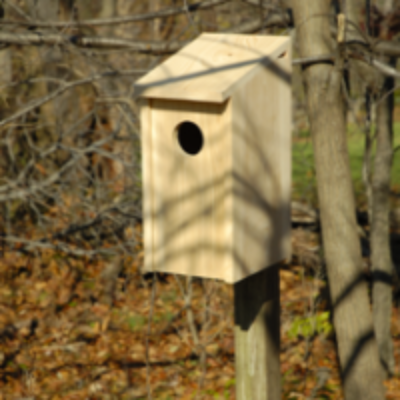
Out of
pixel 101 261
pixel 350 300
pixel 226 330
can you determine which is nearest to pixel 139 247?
pixel 101 261

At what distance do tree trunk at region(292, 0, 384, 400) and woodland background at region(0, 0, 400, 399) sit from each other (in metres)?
0.43

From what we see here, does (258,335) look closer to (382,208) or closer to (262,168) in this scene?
(262,168)

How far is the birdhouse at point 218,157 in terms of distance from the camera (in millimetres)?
2168

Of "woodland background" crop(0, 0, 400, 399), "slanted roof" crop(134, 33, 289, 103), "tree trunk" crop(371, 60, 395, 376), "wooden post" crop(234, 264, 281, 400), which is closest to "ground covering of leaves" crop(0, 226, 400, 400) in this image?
"woodland background" crop(0, 0, 400, 399)

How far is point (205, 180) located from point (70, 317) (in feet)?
12.8

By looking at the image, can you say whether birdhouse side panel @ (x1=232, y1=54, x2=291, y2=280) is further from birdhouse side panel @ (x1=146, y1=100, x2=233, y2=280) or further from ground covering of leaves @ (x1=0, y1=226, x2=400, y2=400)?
ground covering of leaves @ (x1=0, y1=226, x2=400, y2=400)

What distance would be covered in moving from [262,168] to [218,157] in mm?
244

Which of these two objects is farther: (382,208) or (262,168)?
(382,208)

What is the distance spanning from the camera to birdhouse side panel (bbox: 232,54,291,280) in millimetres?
2199

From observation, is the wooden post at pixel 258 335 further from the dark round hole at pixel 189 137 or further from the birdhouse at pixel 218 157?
the dark round hole at pixel 189 137

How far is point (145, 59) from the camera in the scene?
7.30 metres

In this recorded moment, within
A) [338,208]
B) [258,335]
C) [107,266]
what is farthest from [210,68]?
[107,266]

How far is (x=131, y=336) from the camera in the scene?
17.9ft

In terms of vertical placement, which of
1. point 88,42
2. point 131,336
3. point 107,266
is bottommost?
point 131,336
